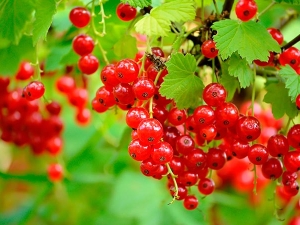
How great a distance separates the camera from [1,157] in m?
2.32

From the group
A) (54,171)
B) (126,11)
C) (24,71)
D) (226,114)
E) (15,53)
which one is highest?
(126,11)

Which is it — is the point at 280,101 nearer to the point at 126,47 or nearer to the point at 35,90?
the point at 126,47

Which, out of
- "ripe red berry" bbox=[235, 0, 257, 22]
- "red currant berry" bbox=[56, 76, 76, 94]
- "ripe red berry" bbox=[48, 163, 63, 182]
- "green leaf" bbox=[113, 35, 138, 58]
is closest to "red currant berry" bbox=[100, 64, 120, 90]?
"green leaf" bbox=[113, 35, 138, 58]

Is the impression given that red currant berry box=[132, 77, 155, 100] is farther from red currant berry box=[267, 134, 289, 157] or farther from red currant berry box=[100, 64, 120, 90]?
red currant berry box=[267, 134, 289, 157]

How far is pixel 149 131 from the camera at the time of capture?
2.90 ft

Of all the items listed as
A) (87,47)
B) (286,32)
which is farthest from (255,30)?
(286,32)

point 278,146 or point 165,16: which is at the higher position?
point 165,16

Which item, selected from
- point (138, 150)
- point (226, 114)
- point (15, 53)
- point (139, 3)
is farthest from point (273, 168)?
point (15, 53)

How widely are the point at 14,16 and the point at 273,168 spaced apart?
1.98ft

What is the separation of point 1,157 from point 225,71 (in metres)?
1.53

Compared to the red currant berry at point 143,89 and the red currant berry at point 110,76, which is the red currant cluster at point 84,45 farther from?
the red currant berry at point 143,89

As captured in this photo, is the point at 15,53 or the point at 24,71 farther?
the point at 24,71

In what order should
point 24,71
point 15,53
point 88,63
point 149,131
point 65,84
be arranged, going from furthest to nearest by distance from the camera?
1. point 65,84
2. point 24,71
3. point 15,53
4. point 88,63
5. point 149,131

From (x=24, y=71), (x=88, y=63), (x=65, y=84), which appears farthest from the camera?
(x=65, y=84)
